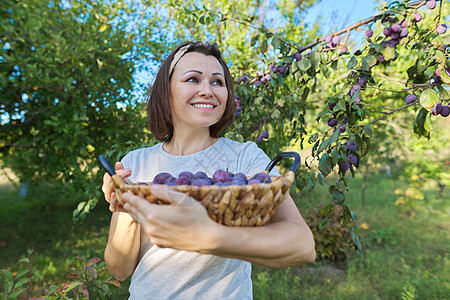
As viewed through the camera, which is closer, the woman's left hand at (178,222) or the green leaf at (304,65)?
the woman's left hand at (178,222)

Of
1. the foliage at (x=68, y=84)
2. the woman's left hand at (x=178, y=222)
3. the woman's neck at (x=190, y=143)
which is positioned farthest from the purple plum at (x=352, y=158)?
the foliage at (x=68, y=84)

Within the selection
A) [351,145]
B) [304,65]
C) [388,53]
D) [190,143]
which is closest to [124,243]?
[190,143]

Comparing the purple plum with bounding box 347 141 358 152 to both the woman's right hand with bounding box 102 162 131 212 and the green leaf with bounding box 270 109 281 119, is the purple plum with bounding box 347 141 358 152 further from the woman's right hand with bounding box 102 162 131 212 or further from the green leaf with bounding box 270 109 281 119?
the woman's right hand with bounding box 102 162 131 212

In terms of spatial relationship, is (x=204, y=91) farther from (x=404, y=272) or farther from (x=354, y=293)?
(x=404, y=272)

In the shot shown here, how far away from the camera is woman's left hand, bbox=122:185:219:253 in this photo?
0.61m

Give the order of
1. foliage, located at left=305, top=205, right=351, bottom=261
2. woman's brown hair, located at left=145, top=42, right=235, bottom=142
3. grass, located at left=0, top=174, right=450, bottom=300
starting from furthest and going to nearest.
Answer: foliage, located at left=305, top=205, right=351, bottom=261 < grass, located at left=0, top=174, right=450, bottom=300 < woman's brown hair, located at left=145, top=42, right=235, bottom=142

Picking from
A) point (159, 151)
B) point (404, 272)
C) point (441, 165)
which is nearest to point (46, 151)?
point (159, 151)

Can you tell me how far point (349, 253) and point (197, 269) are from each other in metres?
4.09

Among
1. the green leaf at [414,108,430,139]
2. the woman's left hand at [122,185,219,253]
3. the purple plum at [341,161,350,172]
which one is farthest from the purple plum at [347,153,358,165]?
the woman's left hand at [122,185,219,253]

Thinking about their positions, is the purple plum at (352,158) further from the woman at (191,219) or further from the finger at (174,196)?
the finger at (174,196)

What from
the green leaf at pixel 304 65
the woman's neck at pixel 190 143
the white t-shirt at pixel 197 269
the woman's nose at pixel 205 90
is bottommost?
the white t-shirt at pixel 197 269

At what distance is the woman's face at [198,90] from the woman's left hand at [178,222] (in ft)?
1.71

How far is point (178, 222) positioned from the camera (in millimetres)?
610

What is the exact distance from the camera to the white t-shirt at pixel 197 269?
98 cm
